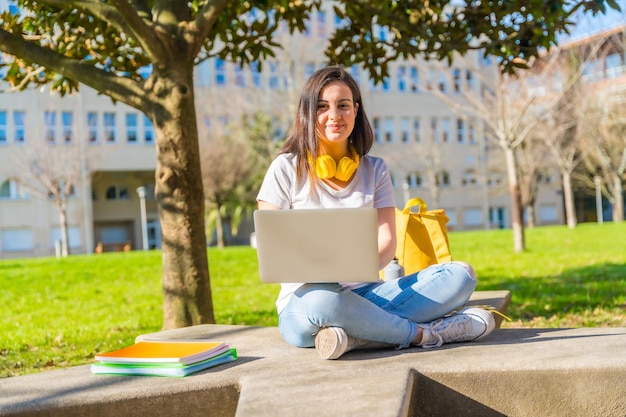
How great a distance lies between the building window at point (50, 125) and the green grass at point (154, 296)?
72.9 ft

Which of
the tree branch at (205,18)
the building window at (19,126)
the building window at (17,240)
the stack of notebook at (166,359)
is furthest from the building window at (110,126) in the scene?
the stack of notebook at (166,359)

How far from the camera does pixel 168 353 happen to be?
3326 mm

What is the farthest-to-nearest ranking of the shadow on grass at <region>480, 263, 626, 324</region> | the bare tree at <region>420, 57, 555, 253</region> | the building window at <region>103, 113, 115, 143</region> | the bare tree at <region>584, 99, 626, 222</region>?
the building window at <region>103, 113, 115, 143</region> → the bare tree at <region>584, 99, 626, 222</region> → the bare tree at <region>420, 57, 555, 253</region> → the shadow on grass at <region>480, 263, 626, 324</region>

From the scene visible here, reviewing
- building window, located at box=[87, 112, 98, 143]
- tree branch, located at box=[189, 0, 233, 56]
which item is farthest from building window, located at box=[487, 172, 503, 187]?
tree branch, located at box=[189, 0, 233, 56]

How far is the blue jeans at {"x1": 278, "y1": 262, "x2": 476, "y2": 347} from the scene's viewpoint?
3.42m

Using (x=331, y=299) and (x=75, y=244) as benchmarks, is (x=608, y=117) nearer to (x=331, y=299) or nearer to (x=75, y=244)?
(x=75, y=244)

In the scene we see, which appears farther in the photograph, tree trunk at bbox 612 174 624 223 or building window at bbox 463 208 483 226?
building window at bbox 463 208 483 226

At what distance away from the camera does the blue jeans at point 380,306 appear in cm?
342

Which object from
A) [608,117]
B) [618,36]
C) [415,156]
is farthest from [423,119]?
[618,36]

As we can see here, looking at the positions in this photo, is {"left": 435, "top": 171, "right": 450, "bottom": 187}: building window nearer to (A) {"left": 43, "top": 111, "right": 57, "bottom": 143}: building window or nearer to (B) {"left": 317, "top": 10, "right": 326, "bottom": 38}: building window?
(B) {"left": 317, "top": 10, "right": 326, "bottom": 38}: building window

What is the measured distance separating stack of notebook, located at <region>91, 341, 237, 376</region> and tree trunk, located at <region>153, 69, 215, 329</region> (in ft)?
7.87

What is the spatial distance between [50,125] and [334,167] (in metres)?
37.1

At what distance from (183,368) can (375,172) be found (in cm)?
133

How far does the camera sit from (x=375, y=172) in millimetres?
3805
